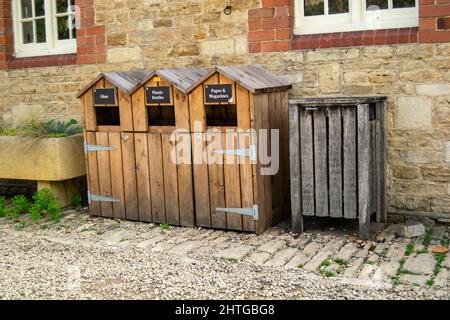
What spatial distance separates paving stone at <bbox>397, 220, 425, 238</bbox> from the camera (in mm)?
5594

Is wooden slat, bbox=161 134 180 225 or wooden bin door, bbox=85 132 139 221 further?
wooden bin door, bbox=85 132 139 221

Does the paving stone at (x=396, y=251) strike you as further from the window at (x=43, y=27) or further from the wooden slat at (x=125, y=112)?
the window at (x=43, y=27)

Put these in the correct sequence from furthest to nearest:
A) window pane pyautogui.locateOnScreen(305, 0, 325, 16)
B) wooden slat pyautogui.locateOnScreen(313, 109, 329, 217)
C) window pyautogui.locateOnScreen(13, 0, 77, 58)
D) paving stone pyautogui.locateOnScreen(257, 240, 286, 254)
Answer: window pyautogui.locateOnScreen(13, 0, 77, 58) < window pane pyautogui.locateOnScreen(305, 0, 325, 16) < wooden slat pyautogui.locateOnScreen(313, 109, 329, 217) < paving stone pyautogui.locateOnScreen(257, 240, 286, 254)

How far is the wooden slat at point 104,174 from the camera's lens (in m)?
6.49

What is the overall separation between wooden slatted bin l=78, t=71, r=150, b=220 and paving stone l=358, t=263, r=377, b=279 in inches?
100

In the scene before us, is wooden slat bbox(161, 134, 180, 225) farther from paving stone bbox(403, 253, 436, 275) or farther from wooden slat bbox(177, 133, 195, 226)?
paving stone bbox(403, 253, 436, 275)

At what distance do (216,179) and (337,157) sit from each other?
1.13 meters

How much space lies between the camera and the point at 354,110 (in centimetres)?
541

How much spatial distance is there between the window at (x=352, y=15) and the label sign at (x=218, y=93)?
133 centimetres

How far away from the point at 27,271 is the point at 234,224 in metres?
1.87

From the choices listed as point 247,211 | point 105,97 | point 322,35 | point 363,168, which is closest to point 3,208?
point 105,97

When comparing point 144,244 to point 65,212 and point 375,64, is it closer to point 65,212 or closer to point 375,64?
point 65,212

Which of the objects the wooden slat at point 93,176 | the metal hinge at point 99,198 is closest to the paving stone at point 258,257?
the metal hinge at point 99,198

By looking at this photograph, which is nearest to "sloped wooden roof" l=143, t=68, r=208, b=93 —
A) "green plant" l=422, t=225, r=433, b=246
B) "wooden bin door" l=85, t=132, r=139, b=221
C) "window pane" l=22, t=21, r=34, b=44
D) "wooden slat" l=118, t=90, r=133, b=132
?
"wooden slat" l=118, t=90, r=133, b=132
